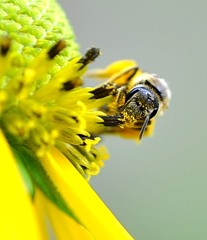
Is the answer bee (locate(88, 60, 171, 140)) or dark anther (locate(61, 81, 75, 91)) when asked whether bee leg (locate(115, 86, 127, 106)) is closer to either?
bee (locate(88, 60, 171, 140))

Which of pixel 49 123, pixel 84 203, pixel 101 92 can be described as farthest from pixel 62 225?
pixel 101 92

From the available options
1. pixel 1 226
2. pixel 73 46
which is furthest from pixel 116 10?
pixel 1 226

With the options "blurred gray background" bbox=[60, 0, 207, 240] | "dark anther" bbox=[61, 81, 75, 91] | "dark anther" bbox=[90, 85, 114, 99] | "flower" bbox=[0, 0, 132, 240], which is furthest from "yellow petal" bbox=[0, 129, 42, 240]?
"blurred gray background" bbox=[60, 0, 207, 240]

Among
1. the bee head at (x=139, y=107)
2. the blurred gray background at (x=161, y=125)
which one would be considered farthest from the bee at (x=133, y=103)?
the blurred gray background at (x=161, y=125)

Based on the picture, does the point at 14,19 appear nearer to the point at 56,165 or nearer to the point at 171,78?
the point at 56,165

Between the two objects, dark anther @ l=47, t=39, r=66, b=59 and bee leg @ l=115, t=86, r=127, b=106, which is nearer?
dark anther @ l=47, t=39, r=66, b=59

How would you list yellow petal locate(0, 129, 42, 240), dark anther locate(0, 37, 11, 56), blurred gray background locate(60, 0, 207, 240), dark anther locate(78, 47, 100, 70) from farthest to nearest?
blurred gray background locate(60, 0, 207, 240), dark anther locate(78, 47, 100, 70), dark anther locate(0, 37, 11, 56), yellow petal locate(0, 129, 42, 240)

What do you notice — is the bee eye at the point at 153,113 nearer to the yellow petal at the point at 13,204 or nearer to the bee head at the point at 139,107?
the bee head at the point at 139,107

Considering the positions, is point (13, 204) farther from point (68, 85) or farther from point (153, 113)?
point (153, 113)
